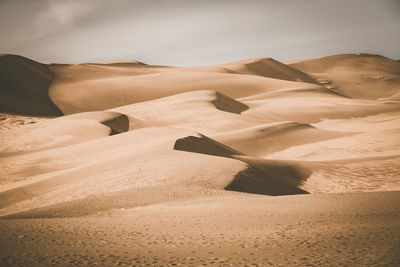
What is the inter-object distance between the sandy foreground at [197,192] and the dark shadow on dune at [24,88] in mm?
9679

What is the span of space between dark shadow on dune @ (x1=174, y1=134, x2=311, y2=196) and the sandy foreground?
0.05 m

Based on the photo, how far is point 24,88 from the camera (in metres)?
40.1

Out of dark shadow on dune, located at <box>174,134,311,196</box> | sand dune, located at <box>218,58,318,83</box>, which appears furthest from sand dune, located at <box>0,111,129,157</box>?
sand dune, located at <box>218,58,318,83</box>

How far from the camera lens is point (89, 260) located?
2555mm

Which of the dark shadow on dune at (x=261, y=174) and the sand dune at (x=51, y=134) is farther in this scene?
the sand dune at (x=51, y=134)

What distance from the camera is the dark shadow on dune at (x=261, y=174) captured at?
7.61 m

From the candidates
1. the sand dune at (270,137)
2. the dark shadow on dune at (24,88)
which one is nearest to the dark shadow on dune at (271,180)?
the sand dune at (270,137)

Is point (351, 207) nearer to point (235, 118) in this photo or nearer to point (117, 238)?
point (117, 238)

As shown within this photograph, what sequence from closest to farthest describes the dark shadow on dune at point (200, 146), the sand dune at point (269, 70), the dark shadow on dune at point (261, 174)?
the dark shadow on dune at point (261, 174), the dark shadow on dune at point (200, 146), the sand dune at point (269, 70)

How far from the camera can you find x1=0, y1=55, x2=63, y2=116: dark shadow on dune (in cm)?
3375

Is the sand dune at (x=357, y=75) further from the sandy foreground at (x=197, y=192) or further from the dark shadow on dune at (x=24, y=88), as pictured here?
the dark shadow on dune at (x=24, y=88)

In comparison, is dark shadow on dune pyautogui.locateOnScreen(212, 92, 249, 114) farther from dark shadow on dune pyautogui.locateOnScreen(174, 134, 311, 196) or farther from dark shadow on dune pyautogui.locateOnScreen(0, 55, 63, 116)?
dark shadow on dune pyautogui.locateOnScreen(0, 55, 63, 116)

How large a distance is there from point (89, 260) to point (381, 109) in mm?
33849

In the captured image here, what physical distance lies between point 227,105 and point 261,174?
21.0 m
